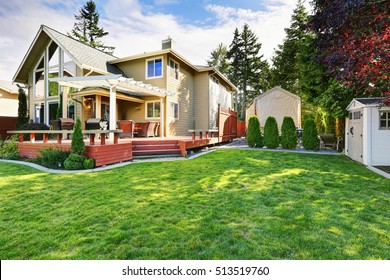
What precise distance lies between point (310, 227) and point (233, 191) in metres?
1.73

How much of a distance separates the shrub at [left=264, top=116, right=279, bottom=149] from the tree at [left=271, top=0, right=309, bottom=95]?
1822 cm

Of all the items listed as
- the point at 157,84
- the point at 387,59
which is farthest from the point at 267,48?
the point at 387,59

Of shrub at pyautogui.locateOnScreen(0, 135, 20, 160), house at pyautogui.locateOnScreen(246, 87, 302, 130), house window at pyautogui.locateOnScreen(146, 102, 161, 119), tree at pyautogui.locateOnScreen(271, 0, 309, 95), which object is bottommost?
shrub at pyautogui.locateOnScreen(0, 135, 20, 160)

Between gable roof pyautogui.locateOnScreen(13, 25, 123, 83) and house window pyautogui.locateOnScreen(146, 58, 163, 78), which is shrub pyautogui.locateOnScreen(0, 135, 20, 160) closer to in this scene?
gable roof pyautogui.locateOnScreen(13, 25, 123, 83)

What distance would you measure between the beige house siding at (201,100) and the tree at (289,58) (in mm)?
15898

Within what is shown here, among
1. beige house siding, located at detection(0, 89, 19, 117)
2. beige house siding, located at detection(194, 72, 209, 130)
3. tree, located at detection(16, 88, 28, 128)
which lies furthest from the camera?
beige house siding, located at detection(0, 89, 19, 117)

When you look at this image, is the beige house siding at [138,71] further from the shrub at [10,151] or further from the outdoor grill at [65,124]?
the shrub at [10,151]

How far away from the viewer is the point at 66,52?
1161 centimetres

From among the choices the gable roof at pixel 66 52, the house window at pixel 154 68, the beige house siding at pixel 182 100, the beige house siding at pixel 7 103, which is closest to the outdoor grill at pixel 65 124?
the gable roof at pixel 66 52

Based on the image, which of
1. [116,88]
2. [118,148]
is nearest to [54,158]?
[118,148]

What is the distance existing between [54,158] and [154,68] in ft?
27.8

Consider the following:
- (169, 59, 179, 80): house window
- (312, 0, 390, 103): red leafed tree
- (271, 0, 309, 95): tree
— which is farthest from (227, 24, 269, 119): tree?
(312, 0, 390, 103): red leafed tree

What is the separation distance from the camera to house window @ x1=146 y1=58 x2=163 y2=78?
1315 centimetres

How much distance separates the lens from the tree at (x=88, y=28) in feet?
89.7
